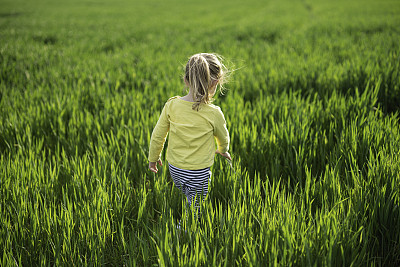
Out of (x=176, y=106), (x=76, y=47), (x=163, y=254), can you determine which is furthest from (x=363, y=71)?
(x=76, y=47)

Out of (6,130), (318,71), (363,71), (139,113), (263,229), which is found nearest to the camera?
(263,229)

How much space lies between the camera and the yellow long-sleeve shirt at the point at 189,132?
138 cm

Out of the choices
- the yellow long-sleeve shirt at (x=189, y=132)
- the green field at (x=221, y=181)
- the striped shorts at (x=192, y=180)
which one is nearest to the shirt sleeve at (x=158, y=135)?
the yellow long-sleeve shirt at (x=189, y=132)

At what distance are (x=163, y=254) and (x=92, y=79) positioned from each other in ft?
10.8

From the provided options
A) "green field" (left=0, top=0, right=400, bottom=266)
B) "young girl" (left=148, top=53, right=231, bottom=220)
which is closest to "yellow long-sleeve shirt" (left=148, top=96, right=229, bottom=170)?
"young girl" (left=148, top=53, right=231, bottom=220)

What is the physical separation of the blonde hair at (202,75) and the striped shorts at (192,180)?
366 mm

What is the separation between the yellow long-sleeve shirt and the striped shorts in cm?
4

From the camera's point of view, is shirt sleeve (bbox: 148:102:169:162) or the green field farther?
shirt sleeve (bbox: 148:102:169:162)

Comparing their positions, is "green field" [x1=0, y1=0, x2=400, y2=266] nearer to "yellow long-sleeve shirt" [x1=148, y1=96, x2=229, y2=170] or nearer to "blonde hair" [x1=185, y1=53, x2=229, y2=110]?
"yellow long-sleeve shirt" [x1=148, y1=96, x2=229, y2=170]

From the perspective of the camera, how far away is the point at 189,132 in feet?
4.65

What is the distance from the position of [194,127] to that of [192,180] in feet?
0.98

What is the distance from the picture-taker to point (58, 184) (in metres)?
1.82

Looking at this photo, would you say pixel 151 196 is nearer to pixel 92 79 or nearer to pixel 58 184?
pixel 58 184

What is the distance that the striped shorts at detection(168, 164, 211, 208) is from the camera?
1479 mm
